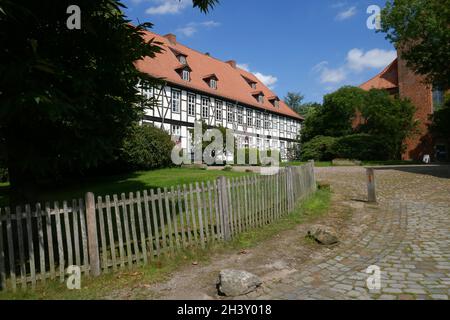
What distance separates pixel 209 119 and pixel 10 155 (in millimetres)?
26750

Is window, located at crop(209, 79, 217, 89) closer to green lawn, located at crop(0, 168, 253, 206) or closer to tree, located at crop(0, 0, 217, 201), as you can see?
green lawn, located at crop(0, 168, 253, 206)

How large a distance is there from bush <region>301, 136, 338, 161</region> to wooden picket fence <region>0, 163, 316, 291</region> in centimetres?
2703

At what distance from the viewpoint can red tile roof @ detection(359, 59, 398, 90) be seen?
1722 inches

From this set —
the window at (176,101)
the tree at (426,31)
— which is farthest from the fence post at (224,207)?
the window at (176,101)

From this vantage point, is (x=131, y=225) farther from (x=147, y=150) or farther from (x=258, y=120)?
(x=258, y=120)

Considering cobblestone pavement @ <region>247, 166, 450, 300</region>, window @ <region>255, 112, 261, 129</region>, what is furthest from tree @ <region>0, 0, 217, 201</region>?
window @ <region>255, 112, 261, 129</region>

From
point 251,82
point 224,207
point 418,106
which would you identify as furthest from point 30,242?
point 418,106

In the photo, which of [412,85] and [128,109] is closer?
[128,109]

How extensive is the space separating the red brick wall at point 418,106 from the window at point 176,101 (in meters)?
25.9

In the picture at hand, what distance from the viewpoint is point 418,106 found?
39500 millimetres

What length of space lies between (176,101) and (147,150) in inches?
357

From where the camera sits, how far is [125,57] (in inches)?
243
